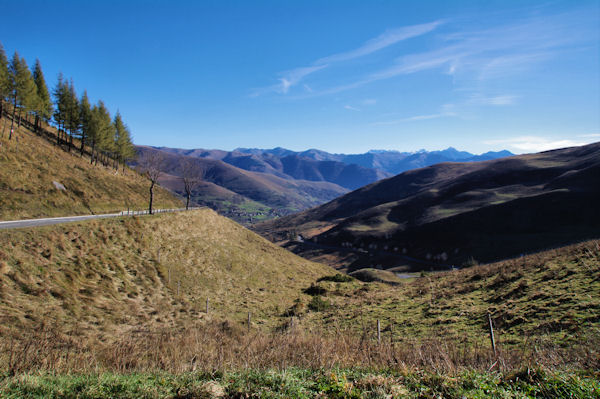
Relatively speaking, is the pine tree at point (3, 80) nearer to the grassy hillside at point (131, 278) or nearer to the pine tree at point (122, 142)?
the pine tree at point (122, 142)

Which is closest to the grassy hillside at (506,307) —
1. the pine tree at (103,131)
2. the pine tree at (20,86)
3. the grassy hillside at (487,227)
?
the pine tree at (103,131)

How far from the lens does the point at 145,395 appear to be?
20.5ft

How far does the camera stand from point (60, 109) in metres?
70.7

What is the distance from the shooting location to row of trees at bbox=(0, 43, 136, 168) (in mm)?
60406

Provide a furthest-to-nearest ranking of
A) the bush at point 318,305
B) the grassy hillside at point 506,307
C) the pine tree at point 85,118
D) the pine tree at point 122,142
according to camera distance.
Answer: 1. the pine tree at point 122,142
2. the pine tree at point 85,118
3. the bush at point 318,305
4. the grassy hillside at point 506,307

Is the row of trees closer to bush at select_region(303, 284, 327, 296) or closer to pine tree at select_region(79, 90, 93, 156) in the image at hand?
pine tree at select_region(79, 90, 93, 156)

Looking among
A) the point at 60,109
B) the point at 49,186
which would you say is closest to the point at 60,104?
the point at 60,109

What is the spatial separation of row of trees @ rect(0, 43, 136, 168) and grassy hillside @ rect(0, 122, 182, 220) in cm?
1321

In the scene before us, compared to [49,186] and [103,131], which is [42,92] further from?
[49,186]

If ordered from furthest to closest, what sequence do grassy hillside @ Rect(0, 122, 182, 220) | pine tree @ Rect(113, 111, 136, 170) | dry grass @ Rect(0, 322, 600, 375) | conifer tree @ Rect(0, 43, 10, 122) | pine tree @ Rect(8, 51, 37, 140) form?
pine tree @ Rect(113, 111, 136, 170) < pine tree @ Rect(8, 51, 37, 140) < conifer tree @ Rect(0, 43, 10, 122) < grassy hillside @ Rect(0, 122, 182, 220) < dry grass @ Rect(0, 322, 600, 375)

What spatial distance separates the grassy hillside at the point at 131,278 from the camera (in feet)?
59.5

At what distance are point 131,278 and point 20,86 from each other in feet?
210

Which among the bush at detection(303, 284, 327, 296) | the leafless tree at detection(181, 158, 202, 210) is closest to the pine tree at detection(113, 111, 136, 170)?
the leafless tree at detection(181, 158, 202, 210)

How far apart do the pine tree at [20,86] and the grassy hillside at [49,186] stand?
1346cm
